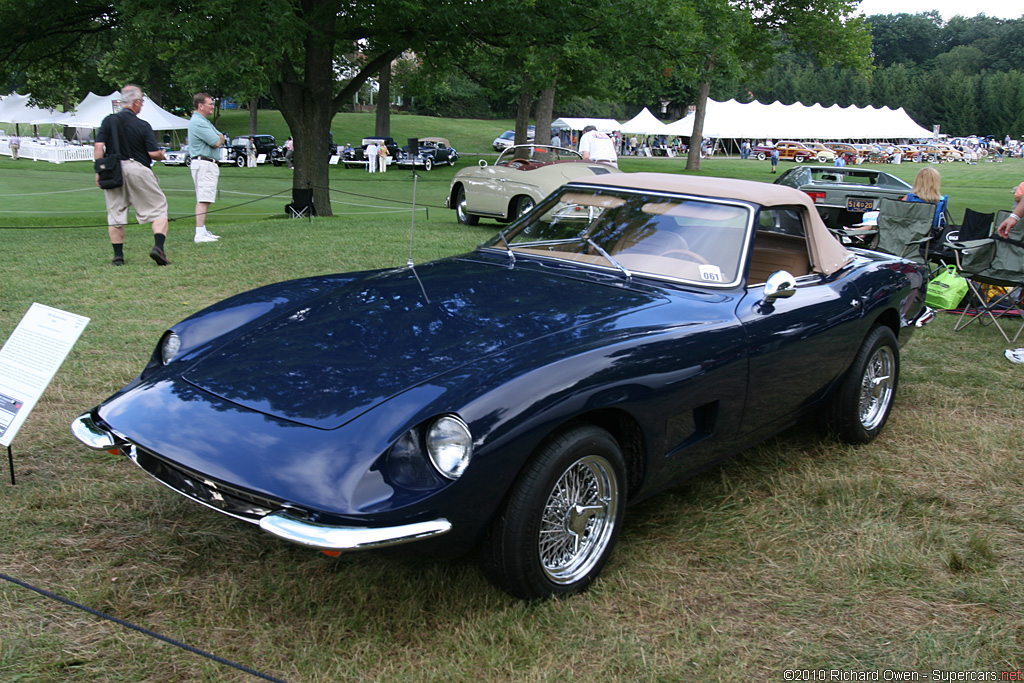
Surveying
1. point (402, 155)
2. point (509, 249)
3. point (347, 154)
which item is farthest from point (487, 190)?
point (347, 154)

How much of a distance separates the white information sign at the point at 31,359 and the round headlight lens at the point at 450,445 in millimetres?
1824

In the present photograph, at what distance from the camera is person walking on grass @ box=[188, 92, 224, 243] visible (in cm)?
973

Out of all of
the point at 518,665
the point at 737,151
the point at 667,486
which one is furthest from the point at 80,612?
the point at 737,151

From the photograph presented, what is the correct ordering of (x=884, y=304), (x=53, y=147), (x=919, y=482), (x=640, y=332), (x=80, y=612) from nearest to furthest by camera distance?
(x=80, y=612), (x=640, y=332), (x=919, y=482), (x=884, y=304), (x=53, y=147)

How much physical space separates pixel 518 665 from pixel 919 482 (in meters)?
2.63

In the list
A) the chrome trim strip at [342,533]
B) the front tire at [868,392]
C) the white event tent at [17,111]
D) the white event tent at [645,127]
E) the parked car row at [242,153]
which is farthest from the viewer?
the white event tent at [645,127]

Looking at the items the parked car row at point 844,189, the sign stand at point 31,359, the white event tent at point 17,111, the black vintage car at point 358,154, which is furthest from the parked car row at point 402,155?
the sign stand at point 31,359

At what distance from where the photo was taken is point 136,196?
877 centimetres

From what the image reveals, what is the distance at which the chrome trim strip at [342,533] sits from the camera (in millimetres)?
2396

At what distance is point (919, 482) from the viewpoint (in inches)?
167

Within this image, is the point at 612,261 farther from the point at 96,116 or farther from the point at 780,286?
the point at 96,116

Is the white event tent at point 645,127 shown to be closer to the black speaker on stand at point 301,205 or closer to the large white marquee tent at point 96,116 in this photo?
the large white marquee tent at point 96,116

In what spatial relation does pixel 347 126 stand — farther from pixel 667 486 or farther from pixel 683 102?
pixel 667 486

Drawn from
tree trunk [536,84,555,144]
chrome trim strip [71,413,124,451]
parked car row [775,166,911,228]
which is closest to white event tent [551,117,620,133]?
tree trunk [536,84,555,144]
